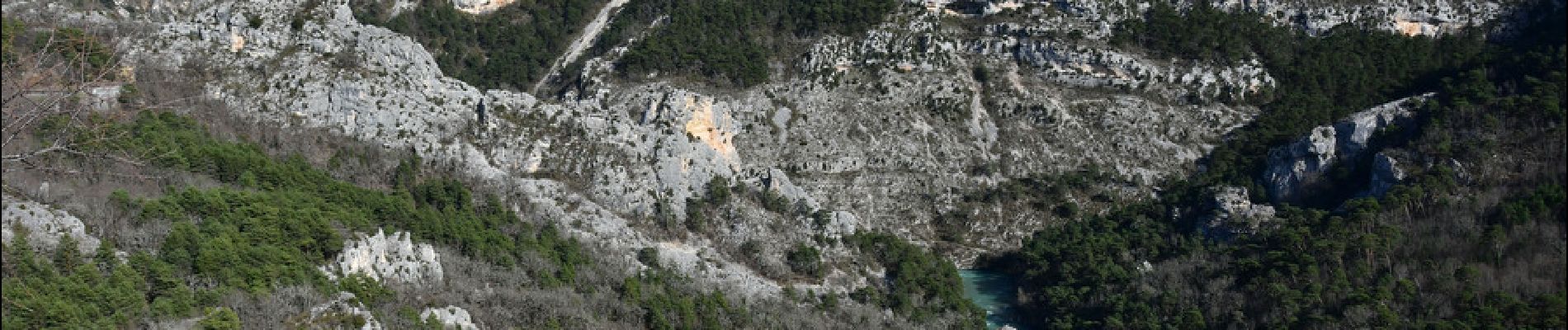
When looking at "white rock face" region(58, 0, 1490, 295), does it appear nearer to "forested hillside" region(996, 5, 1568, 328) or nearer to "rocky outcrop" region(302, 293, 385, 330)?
"forested hillside" region(996, 5, 1568, 328)

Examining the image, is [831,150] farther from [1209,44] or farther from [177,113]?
[177,113]

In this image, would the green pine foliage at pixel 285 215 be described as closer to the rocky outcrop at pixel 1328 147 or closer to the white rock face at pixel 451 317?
the white rock face at pixel 451 317

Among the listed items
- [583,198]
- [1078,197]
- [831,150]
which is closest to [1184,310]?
[1078,197]

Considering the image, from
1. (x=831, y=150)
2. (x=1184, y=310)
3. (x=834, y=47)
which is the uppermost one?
(x=834, y=47)

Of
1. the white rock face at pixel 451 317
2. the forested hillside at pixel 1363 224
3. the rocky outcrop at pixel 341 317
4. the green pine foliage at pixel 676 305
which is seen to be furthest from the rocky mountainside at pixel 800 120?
the rocky outcrop at pixel 341 317

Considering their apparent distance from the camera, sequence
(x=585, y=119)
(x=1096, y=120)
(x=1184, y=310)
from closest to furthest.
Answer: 1. (x=1184, y=310)
2. (x=585, y=119)
3. (x=1096, y=120)

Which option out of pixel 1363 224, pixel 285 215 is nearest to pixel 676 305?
pixel 285 215
